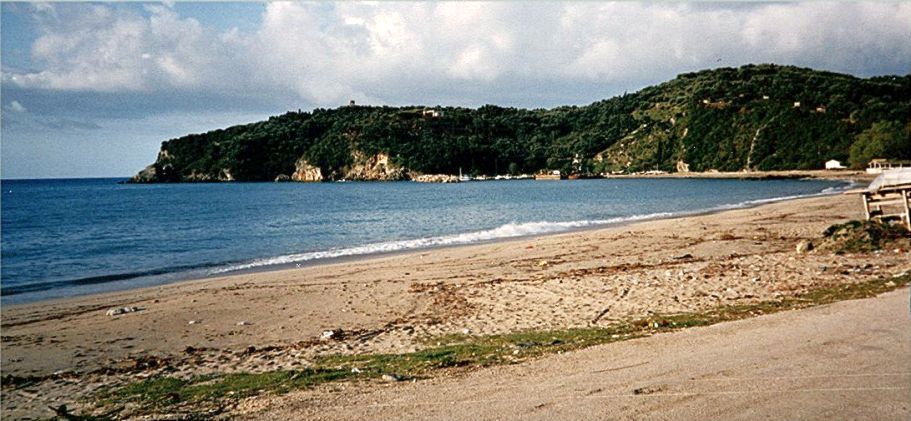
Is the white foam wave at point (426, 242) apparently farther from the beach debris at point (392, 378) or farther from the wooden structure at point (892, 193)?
the beach debris at point (392, 378)

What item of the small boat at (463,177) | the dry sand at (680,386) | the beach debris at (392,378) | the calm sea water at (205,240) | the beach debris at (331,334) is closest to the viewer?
the dry sand at (680,386)

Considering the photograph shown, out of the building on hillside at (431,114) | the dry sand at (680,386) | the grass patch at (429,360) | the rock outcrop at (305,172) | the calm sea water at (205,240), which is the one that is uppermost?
the building on hillside at (431,114)

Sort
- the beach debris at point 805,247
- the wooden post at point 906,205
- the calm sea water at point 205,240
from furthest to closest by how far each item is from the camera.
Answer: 1. the calm sea water at point 205,240
2. the wooden post at point 906,205
3. the beach debris at point 805,247

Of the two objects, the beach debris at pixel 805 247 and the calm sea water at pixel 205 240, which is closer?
the beach debris at pixel 805 247

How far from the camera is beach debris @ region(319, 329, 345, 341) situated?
33.4ft

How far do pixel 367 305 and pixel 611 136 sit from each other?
150m

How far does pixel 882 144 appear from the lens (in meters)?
88.7

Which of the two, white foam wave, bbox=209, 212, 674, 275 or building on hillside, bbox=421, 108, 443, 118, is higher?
building on hillside, bbox=421, 108, 443, 118

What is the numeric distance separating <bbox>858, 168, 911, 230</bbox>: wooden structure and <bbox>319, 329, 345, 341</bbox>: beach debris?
17.0 metres

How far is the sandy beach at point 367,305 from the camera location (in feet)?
30.4

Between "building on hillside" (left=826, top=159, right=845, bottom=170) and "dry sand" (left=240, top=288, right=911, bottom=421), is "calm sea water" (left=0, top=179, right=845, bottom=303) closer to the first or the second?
"dry sand" (left=240, top=288, right=911, bottom=421)

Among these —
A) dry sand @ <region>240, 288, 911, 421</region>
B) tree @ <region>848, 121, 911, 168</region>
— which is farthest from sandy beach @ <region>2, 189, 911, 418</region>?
tree @ <region>848, 121, 911, 168</region>

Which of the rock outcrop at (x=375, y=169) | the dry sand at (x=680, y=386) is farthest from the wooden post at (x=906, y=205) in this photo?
the rock outcrop at (x=375, y=169)

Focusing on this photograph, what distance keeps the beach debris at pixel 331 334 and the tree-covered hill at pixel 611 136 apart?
103346mm
